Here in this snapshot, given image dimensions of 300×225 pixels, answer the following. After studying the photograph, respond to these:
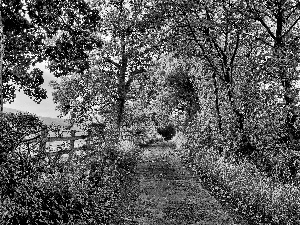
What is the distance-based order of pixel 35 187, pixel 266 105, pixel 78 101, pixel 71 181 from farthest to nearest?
pixel 78 101 < pixel 266 105 < pixel 71 181 < pixel 35 187

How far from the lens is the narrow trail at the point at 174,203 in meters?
8.95

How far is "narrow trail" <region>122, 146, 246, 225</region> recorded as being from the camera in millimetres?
8953

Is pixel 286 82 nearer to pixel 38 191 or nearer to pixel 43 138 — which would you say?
pixel 43 138

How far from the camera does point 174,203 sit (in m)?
10.8

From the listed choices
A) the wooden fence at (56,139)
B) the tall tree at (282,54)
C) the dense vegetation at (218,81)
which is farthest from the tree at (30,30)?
the tall tree at (282,54)

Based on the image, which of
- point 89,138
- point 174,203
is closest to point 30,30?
point 89,138

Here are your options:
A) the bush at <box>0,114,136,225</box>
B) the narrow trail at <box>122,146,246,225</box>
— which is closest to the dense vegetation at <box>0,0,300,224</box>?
the bush at <box>0,114,136,225</box>

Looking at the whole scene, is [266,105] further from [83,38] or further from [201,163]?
[83,38]

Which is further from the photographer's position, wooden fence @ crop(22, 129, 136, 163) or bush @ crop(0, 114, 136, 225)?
wooden fence @ crop(22, 129, 136, 163)

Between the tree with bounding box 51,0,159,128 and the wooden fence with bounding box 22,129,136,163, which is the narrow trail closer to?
the wooden fence with bounding box 22,129,136,163

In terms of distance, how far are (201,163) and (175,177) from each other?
2.36 m

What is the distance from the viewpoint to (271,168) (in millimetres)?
12977

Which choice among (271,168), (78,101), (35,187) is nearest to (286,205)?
(271,168)

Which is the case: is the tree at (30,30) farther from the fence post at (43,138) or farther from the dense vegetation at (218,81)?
the fence post at (43,138)
